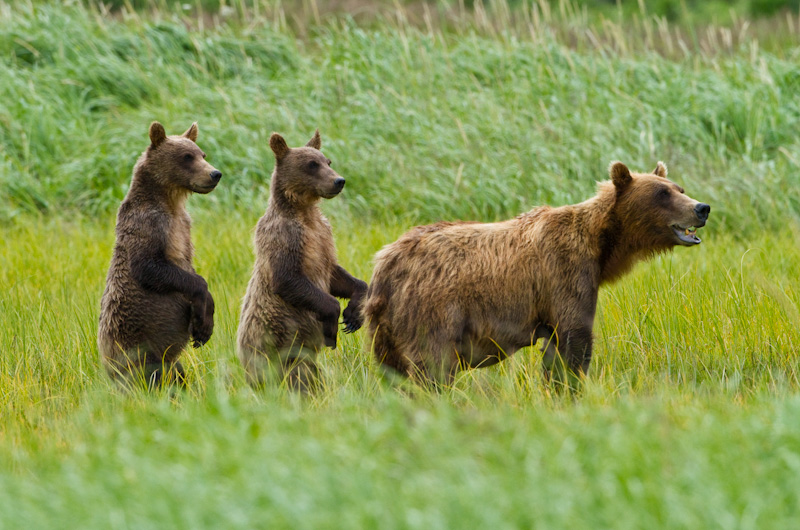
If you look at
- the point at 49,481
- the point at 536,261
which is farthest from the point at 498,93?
the point at 49,481

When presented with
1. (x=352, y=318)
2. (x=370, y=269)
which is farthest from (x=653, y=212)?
(x=370, y=269)

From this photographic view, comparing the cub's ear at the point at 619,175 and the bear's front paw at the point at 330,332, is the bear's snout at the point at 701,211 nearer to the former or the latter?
the cub's ear at the point at 619,175

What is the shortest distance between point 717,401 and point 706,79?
845cm

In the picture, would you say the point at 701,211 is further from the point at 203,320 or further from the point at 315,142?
the point at 203,320

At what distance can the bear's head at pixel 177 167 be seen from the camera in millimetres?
5457

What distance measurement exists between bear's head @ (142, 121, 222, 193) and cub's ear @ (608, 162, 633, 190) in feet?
6.78

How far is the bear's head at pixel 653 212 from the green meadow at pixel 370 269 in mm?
702

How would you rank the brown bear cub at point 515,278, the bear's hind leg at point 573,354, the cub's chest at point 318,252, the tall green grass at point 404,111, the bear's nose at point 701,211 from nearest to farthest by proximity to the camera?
1. the brown bear cub at point 515,278
2. the bear's hind leg at point 573,354
3. the bear's nose at point 701,211
4. the cub's chest at point 318,252
5. the tall green grass at point 404,111

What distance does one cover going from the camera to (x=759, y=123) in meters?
10.8

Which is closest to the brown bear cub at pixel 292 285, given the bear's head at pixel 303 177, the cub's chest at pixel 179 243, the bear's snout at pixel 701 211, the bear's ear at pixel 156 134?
the bear's head at pixel 303 177

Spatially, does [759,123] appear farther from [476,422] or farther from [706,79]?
[476,422]

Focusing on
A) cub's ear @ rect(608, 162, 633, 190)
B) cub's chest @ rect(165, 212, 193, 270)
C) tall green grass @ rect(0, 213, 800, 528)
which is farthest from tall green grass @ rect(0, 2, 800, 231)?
cub's chest @ rect(165, 212, 193, 270)

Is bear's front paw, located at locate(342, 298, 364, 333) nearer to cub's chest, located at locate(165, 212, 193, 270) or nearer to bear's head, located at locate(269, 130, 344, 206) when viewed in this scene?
bear's head, located at locate(269, 130, 344, 206)

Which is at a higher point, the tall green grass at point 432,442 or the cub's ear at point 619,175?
the cub's ear at point 619,175
